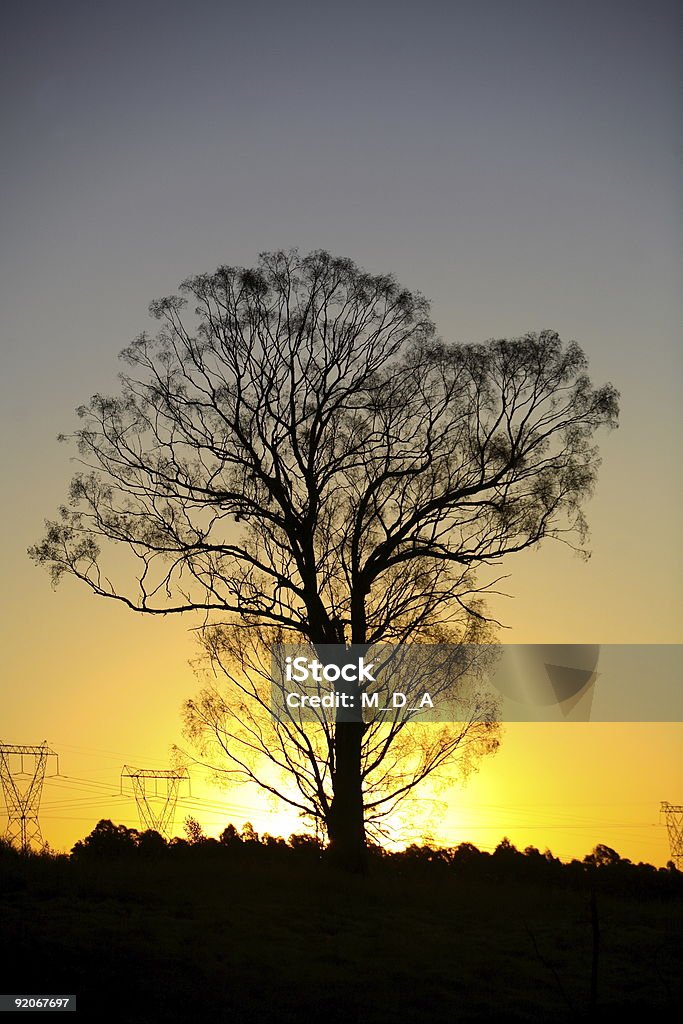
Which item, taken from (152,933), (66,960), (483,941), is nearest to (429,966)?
(483,941)

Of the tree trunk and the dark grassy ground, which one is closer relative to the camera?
the dark grassy ground

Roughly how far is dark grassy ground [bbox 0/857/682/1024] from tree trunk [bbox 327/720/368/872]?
70 centimetres

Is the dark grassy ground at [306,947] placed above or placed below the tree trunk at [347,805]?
below

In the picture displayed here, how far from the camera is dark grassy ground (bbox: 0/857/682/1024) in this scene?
1226 centimetres

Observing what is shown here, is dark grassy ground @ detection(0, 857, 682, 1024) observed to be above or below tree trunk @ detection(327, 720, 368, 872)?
below

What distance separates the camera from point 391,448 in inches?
941

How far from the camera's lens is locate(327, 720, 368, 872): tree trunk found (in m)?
22.2

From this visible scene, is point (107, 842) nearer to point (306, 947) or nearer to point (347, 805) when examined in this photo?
point (347, 805)

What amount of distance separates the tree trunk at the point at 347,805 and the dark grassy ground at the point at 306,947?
2.31 ft

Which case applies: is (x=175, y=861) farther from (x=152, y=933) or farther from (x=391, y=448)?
(x=391, y=448)

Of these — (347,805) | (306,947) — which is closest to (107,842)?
(347,805)

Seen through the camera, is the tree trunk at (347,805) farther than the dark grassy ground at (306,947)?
Yes

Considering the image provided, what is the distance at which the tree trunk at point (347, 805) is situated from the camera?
22203mm

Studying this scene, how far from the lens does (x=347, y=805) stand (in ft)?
73.5
